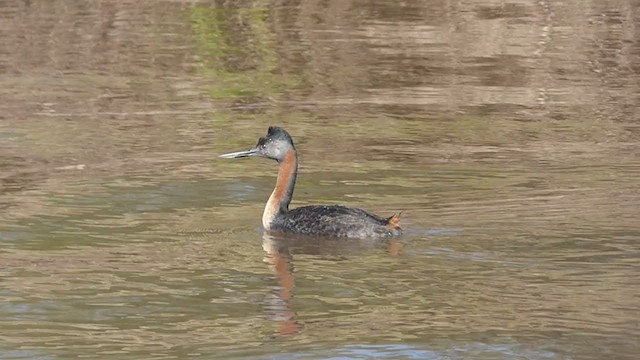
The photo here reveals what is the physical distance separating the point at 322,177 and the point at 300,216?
228 centimetres

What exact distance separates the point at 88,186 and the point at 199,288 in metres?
3.62

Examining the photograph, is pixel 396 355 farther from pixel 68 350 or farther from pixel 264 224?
pixel 264 224

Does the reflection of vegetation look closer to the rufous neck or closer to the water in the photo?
the water

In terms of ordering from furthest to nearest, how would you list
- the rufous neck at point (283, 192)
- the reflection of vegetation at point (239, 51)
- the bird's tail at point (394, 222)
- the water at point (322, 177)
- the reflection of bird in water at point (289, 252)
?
the reflection of vegetation at point (239, 51) < the rufous neck at point (283, 192) < the bird's tail at point (394, 222) < the reflection of bird in water at point (289, 252) < the water at point (322, 177)

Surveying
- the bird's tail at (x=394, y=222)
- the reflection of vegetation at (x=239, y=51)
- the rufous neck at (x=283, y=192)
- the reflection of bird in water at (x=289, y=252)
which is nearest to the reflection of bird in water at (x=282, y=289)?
the reflection of bird in water at (x=289, y=252)

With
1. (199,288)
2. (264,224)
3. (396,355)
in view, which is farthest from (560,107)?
(396,355)

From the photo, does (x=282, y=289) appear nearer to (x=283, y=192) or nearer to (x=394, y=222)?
(x=394, y=222)

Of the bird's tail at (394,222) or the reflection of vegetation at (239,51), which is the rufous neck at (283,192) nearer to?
the bird's tail at (394,222)

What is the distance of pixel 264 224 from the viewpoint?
13.2 meters

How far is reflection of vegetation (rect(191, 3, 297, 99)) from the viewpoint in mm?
20375

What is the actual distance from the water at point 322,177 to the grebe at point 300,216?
0.48ft

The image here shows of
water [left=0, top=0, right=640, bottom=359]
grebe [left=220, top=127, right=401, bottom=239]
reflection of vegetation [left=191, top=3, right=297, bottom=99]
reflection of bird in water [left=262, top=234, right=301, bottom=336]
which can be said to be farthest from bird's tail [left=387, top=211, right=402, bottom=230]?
reflection of vegetation [left=191, top=3, right=297, bottom=99]

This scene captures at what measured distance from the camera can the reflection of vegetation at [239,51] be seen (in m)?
20.4

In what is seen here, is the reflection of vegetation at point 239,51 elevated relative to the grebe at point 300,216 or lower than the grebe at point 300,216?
lower
